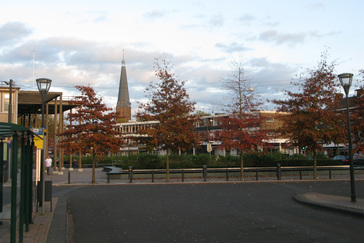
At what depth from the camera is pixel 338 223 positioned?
1018cm

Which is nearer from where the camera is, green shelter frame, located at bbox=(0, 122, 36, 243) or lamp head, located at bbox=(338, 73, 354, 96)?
green shelter frame, located at bbox=(0, 122, 36, 243)

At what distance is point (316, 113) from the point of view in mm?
25156

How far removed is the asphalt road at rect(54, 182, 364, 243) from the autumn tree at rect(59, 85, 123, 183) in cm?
1014

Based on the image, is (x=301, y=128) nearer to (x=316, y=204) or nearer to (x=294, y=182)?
(x=294, y=182)

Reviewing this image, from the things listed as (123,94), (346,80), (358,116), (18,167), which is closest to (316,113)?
(358,116)

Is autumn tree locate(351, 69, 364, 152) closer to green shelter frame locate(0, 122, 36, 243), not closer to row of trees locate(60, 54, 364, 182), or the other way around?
row of trees locate(60, 54, 364, 182)

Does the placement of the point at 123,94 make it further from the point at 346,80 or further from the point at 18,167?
the point at 18,167

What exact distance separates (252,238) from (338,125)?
19792mm

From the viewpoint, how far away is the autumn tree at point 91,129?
84.6 feet

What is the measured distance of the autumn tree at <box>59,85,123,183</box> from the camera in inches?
1016

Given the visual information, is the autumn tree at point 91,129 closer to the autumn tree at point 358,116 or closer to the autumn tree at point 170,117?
the autumn tree at point 170,117

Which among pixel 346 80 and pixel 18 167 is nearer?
pixel 18 167

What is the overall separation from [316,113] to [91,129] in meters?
15.1

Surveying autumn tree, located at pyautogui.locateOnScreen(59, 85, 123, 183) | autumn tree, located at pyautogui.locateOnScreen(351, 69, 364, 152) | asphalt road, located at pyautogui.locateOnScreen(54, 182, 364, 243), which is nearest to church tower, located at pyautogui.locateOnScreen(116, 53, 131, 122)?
autumn tree, located at pyautogui.locateOnScreen(59, 85, 123, 183)
